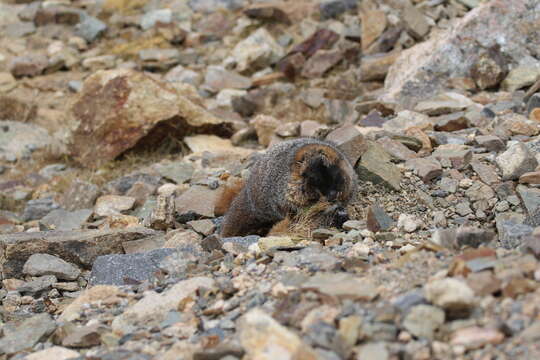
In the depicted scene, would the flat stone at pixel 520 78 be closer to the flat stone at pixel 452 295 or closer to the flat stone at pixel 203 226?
the flat stone at pixel 203 226

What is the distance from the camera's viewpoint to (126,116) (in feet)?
28.7

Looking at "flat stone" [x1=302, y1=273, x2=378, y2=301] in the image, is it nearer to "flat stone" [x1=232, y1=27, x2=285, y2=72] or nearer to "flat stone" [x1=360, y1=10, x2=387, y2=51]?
"flat stone" [x1=360, y1=10, x2=387, y2=51]

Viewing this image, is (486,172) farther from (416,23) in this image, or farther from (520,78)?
(416,23)

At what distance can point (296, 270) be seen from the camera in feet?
13.2

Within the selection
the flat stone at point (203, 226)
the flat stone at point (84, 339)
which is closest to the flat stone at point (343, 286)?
the flat stone at point (84, 339)

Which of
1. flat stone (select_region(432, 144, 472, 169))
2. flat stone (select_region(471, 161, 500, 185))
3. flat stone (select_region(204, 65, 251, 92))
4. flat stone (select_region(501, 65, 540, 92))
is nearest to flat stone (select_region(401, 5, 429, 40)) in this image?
flat stone (select_region(501, 65, 540, 92))

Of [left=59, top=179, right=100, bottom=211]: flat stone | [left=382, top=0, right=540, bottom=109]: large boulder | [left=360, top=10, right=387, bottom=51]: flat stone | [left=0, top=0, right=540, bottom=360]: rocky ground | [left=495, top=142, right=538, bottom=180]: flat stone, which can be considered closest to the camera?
[left=0, top=0, right=540, bottom=360]: rocky ground

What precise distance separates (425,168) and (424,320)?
3.19m

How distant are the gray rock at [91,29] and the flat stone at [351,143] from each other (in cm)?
821

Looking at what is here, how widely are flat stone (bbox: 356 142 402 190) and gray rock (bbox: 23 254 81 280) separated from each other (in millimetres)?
2484

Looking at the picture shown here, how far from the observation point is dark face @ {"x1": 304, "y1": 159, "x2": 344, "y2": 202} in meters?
5.39

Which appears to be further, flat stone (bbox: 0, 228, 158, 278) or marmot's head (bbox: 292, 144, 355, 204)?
flat stone (bbox: 0, 228, 158, 278)

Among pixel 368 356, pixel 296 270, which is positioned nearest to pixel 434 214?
pixel 296 270

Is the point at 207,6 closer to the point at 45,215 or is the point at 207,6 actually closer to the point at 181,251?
the point at 45,215
